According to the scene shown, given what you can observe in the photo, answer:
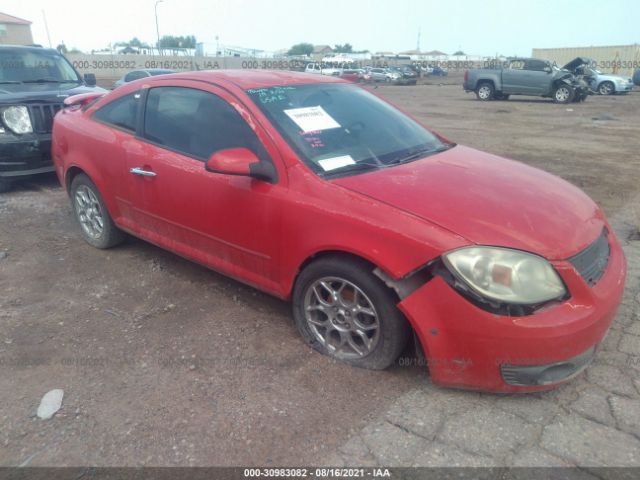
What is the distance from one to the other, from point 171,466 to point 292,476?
53 centimetres

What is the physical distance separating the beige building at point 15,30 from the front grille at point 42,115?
7250cm

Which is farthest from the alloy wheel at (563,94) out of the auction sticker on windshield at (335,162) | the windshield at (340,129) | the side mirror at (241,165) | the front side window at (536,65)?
the side mirror at (241,165)

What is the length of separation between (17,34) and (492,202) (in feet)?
273

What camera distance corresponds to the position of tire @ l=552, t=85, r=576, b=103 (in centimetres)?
1958

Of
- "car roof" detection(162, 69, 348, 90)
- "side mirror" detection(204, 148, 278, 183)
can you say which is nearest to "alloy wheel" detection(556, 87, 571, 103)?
"car roof" detection(162, 69, 348, 90)

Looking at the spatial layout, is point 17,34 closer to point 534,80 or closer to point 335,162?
point 534,80

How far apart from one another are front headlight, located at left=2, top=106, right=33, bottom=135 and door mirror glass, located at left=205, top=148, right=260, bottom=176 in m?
4.64

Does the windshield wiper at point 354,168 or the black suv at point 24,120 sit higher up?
the windshield wiper at point 354,168

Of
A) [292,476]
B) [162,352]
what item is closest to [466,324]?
[292,476]

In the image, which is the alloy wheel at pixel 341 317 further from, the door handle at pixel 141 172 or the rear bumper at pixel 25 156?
the rear bumper at pixel 25 156

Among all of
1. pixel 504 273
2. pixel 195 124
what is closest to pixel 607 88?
pixel 195 124

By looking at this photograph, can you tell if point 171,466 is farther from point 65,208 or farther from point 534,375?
point 65,208

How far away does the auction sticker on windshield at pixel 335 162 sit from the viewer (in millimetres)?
2943

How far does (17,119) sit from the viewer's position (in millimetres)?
6301
